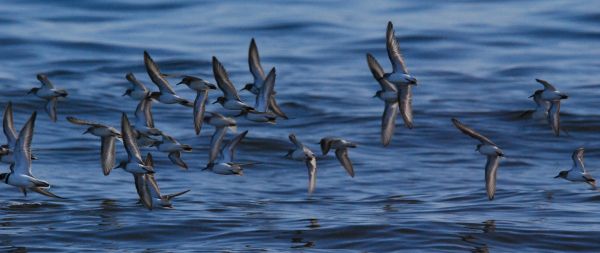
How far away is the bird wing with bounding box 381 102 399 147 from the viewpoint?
18484 millimetres

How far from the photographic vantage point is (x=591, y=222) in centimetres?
1775

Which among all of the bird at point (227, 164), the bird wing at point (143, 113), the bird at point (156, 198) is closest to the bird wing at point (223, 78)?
the bird at point (227, 164)

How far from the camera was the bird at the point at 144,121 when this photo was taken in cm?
1844

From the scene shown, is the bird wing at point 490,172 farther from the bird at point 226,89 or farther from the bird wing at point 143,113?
the bird wing at point 143,113

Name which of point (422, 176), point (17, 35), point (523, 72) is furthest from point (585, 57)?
point (17, 35)

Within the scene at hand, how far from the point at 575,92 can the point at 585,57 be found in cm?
524

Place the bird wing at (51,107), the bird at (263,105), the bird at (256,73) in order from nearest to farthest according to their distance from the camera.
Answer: the bird at (263,105) < the bird at (256,73) < the bird wing at (51,107)

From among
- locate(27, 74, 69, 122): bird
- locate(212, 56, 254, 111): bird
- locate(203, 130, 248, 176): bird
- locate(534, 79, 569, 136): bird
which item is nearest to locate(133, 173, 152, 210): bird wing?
locate(203, 130, 248, 176): bird

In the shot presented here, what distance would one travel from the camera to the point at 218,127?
1888cm

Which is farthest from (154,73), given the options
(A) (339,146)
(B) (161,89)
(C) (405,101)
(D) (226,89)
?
(C) (405,101)

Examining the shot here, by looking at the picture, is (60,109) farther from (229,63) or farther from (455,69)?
(455,69)

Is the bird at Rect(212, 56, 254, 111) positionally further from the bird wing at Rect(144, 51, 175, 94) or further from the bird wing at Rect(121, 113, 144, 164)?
the bird wing at Rect(121, 113, 144, 164)

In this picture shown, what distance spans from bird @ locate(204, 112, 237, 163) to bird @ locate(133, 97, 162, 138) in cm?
76

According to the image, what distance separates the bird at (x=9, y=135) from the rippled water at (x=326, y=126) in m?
0.84
